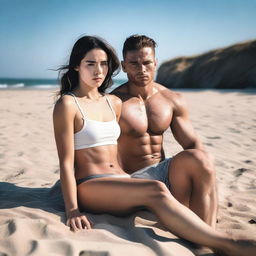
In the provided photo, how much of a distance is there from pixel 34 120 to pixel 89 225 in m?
5.78

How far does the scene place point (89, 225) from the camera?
247 centimetres

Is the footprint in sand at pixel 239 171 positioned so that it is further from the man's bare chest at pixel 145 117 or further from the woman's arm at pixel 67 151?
the woman's arm at pixel 67 151

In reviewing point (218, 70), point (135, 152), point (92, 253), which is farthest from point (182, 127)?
point (218, 70)

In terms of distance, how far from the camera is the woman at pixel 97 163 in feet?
7.58

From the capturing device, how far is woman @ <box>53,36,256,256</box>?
7.58ft

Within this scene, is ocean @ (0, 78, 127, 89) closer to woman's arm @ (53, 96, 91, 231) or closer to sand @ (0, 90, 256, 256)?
sand @ (0, 90, 256, 256)

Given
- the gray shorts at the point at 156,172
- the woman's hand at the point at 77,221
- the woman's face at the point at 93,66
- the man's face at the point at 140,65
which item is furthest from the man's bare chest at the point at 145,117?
the woman's hand at the point at 77,221

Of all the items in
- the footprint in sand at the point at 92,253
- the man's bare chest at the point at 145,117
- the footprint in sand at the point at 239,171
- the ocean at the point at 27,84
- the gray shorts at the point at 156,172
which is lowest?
the ocean at the point at 27,84

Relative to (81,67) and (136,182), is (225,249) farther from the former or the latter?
(81,67)

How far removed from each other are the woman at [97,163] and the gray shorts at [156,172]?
26 cm

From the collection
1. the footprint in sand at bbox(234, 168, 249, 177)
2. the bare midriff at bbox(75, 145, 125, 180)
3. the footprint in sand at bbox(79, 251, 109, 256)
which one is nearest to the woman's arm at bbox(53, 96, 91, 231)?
the bare midriff at bbox(75, 145, 125, 180)

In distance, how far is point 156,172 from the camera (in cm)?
301

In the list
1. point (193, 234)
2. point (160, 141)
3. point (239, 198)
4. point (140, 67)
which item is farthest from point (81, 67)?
point (239, 198)

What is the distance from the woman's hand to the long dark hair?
106 cm
